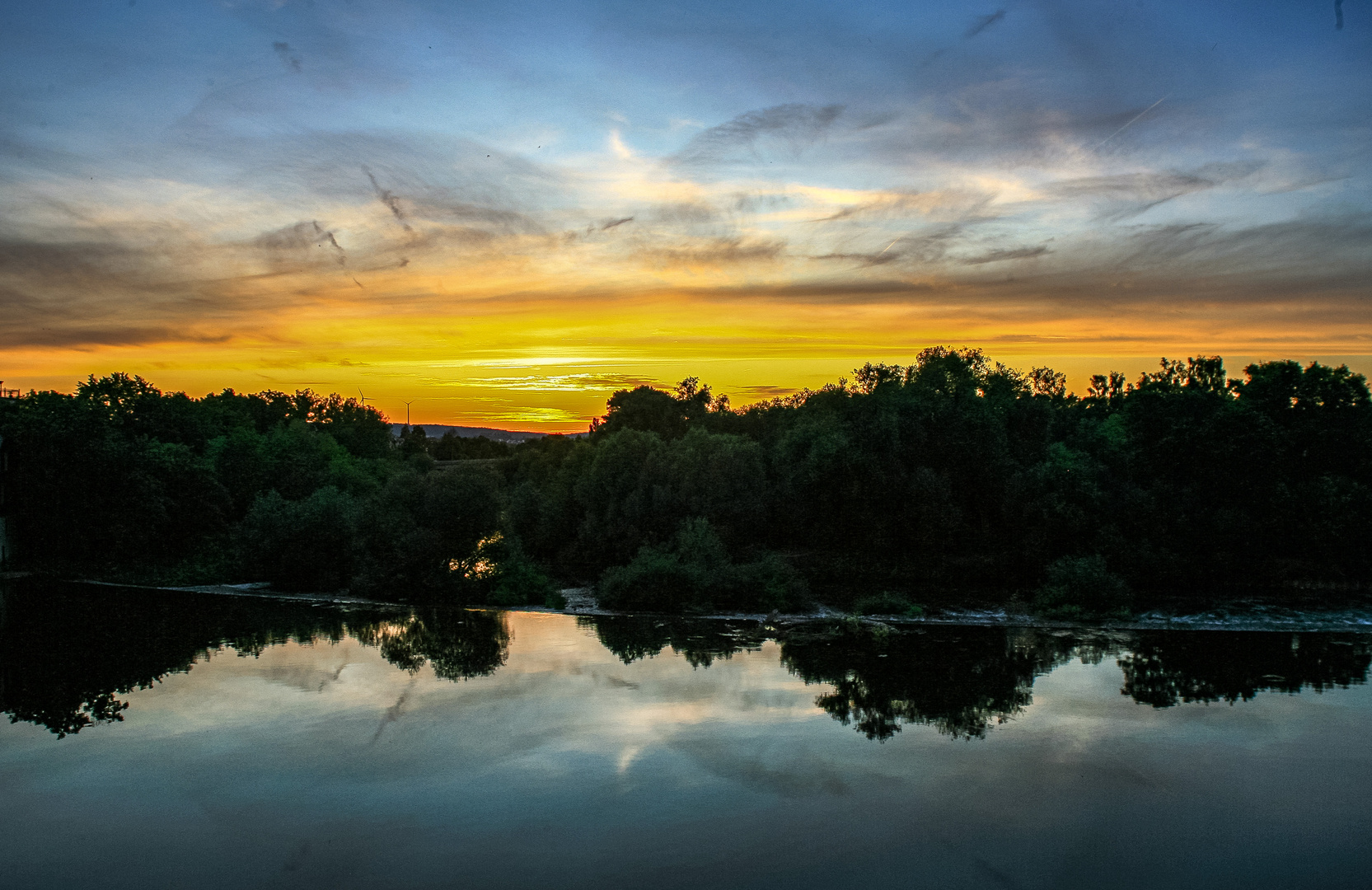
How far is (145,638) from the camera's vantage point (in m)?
25.2

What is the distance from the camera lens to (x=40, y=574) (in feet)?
124

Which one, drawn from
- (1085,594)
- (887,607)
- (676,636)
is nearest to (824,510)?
(887,607)

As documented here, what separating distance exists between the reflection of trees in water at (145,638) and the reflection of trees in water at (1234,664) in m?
16.3

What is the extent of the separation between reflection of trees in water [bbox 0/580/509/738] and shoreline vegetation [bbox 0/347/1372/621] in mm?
3972

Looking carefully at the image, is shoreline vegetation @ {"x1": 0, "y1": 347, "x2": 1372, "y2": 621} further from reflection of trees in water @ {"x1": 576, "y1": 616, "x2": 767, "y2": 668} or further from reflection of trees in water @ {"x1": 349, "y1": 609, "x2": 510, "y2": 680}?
reflection of trees in water @ {"x1": 349, "y1": 609, "x2": 510, "y2": 680}

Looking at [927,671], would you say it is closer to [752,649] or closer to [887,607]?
[752,649]

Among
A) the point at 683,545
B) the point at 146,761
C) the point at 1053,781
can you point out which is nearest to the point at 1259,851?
the point at 1053,781

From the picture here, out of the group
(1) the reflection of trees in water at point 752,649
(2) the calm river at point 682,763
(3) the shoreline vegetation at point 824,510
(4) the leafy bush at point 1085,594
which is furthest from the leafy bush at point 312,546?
(4) the leafy bush at point 1085,594

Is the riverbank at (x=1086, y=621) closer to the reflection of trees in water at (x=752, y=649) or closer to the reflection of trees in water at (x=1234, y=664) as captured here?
the reflection of trees in water at (x=752, y=649)

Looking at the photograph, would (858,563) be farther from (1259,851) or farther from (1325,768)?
(1259,851)

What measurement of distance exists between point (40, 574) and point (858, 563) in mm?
36328

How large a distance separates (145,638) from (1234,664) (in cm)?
3022

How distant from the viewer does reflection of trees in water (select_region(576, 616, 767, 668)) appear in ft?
77.0

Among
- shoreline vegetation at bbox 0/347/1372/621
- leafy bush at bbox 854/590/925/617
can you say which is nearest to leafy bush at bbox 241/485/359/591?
shoreline vegetation at bbox 0/347/1372/621
